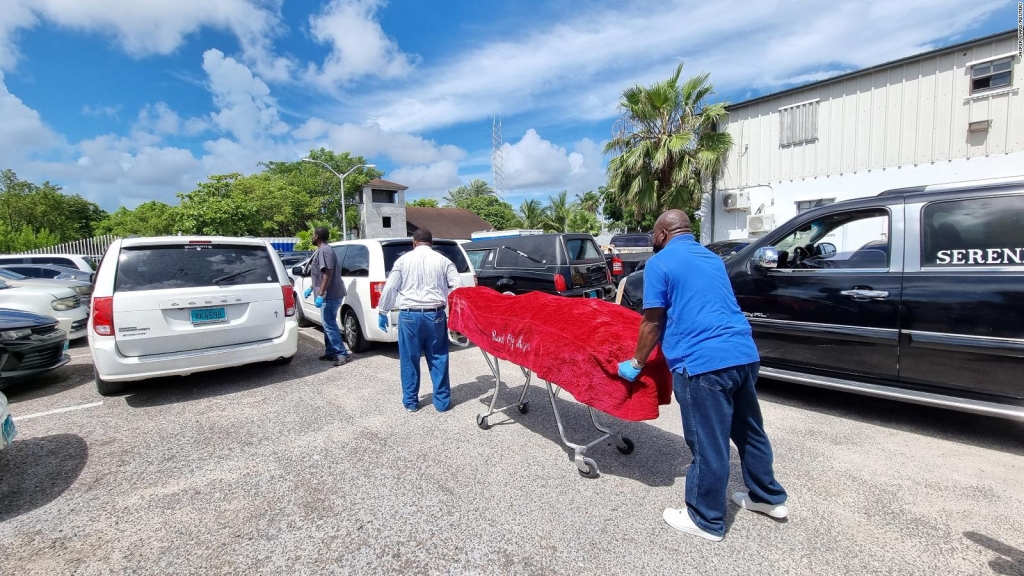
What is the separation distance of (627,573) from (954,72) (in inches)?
601

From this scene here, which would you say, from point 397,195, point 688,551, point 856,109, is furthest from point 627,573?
point 397,195

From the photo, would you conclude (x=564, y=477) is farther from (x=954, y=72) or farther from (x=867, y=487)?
(x=954, y=72)

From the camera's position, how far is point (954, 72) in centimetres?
1132

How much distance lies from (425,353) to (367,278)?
229cm

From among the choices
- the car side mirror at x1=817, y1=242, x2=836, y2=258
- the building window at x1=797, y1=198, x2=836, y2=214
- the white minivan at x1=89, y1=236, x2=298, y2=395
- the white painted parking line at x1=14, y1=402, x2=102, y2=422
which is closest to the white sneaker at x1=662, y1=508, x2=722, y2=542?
the car side mirror at x1=817, y1=242, x2=836, y2=258

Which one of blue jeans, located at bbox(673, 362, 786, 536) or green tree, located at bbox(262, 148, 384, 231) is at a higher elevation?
green tree, located at bbox(262, 148, 384, 231)

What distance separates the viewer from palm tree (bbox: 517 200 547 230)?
148ft

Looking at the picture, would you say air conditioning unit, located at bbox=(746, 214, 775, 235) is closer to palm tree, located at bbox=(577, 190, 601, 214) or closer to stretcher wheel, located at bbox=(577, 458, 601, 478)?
stretcher wheel, located at bbox=(577, 458, 601, 478)

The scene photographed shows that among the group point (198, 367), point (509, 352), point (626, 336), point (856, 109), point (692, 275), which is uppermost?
point (856, 109)

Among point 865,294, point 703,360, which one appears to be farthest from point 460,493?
point 865,294

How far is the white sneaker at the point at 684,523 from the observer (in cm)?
249

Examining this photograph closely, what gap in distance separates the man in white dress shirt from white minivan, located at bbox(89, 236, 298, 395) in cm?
171

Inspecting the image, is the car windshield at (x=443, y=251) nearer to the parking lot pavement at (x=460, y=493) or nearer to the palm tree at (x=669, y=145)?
the parking lot pavement at (x=460, y=493)

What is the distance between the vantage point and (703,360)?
2.34 metres
